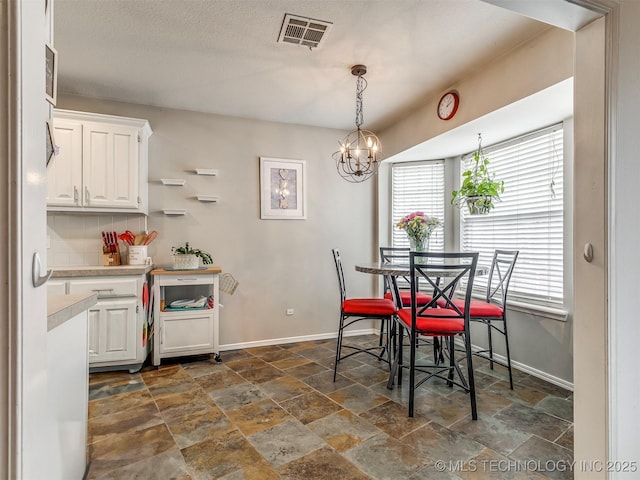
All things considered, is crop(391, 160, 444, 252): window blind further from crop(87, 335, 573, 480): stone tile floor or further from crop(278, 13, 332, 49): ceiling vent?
crop(278, 13, 332, 49): ceiling vent

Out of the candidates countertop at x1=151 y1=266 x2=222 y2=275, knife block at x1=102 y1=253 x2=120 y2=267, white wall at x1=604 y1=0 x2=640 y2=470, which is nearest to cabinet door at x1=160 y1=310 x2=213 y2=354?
countertop at x1=151 y1=266 x2=222 y2=275

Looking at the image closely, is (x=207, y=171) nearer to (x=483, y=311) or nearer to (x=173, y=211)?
(x=173, y=211)

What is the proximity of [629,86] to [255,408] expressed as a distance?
267cm

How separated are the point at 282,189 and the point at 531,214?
2.54 metres

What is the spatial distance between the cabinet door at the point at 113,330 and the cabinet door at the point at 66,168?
3.17 ft

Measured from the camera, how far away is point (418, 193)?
4.23 metres

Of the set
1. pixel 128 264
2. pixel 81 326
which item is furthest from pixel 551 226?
pixel 128 264

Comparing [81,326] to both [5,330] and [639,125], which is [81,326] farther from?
[639,125]

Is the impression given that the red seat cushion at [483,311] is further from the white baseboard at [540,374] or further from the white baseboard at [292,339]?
the white baseboard at [292,339]

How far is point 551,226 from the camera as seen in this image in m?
2.93

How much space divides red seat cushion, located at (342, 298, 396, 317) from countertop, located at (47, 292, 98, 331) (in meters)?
1.88

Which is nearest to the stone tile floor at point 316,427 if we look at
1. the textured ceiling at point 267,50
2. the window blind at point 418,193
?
the window blind at point 418,193

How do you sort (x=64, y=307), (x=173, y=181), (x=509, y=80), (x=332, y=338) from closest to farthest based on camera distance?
1. (x=64, y=307)
2. (x=509, y=80)
3. (x=173, y=181)
4. (x=332, y=338)

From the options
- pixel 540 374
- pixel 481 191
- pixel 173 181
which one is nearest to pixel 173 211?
pixel 173 181
